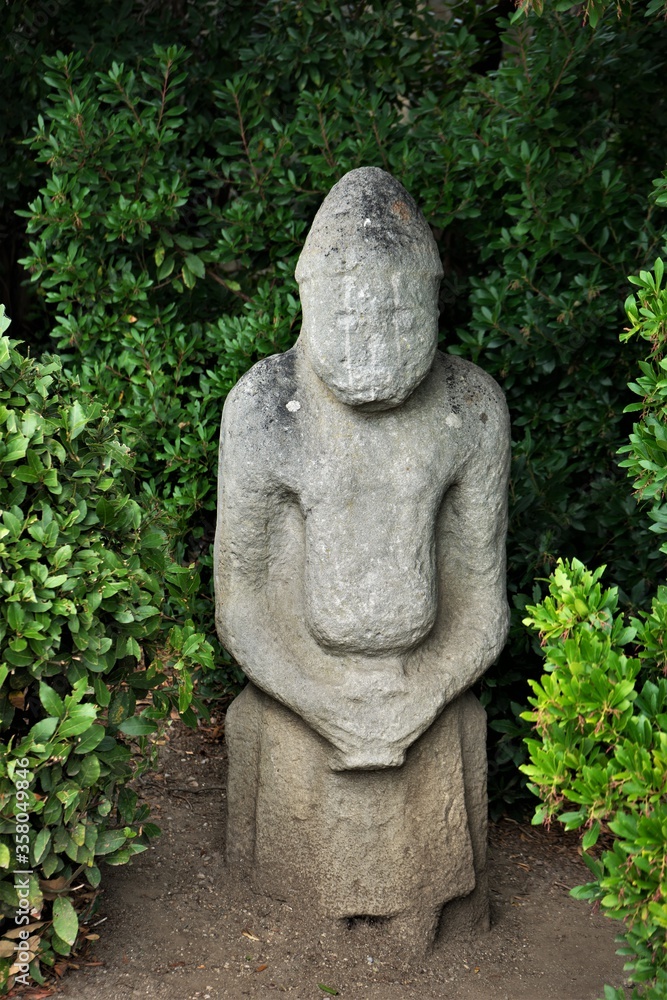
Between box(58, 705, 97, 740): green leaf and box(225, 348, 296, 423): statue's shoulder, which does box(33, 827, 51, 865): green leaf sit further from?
box(225, 348, 296, 423): statue's shoulder

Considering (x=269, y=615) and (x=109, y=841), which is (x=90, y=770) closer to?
(x=109, y=841)

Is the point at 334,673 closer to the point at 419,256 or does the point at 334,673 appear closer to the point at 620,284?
the point at 419,256

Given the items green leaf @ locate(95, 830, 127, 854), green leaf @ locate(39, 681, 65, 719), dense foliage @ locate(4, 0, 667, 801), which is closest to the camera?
green leaf @ locate(39, 681, 65, 719)

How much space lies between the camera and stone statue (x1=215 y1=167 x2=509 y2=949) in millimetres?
2980

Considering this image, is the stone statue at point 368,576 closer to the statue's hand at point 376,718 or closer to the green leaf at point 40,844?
the statue's hand at point 376,718

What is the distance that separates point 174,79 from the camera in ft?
→ 14.1

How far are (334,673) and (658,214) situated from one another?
2132 millimetres

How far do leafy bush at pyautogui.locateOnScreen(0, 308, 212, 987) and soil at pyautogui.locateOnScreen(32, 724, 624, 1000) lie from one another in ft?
0.61

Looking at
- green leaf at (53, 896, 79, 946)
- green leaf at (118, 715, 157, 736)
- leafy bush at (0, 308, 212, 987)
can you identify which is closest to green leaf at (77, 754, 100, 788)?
leafy bush at (0, 308, 212, 987)

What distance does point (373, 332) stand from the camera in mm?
2916

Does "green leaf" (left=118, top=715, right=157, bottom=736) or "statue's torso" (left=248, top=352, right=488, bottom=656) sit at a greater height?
"statue's torso" (left=248, top=352, right=488, bottom=656)

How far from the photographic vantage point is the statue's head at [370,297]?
115 inches

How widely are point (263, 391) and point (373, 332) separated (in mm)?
395

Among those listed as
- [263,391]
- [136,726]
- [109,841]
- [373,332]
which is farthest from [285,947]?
[373,332]
